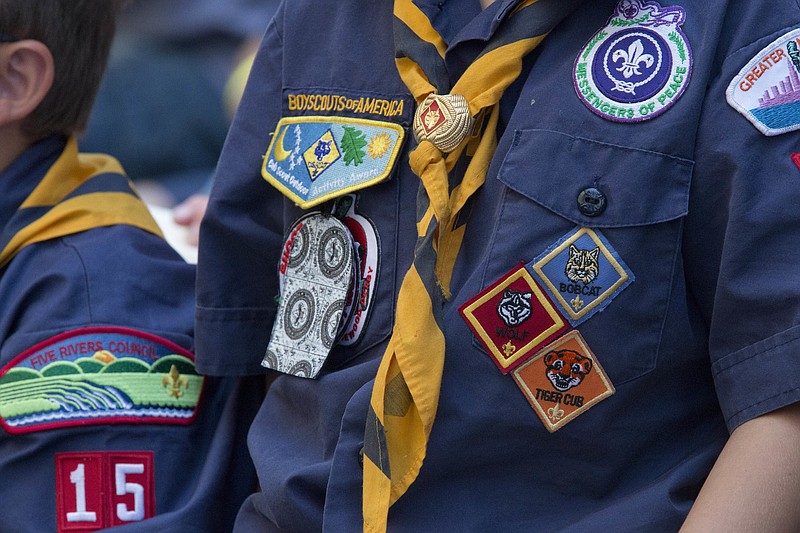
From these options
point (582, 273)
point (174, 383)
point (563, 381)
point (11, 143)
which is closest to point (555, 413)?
point (563, 381)

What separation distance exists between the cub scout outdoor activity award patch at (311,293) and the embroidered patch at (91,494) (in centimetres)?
24

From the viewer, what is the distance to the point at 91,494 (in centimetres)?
131

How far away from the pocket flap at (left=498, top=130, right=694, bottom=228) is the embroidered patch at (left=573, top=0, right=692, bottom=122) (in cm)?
4

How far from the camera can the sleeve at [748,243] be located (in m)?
0.94

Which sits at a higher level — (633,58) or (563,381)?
(633,58)

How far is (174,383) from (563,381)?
0.55 m

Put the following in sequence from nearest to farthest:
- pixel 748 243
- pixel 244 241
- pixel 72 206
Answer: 1. pixel 748 243
2. pixel 244 241
3. pixel 72 206

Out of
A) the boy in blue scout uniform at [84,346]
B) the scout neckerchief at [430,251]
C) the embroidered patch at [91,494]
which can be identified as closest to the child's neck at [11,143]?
the boy in blue scout uniform at [84,346]

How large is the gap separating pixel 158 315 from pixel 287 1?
16.9 inches

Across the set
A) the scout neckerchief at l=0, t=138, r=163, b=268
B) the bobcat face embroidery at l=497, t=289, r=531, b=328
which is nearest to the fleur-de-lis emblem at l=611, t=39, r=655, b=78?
the bobcat face embroidery at l=497, t=289, r=531, b=328

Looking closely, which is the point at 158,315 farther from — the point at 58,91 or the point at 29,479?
the point at 58,91

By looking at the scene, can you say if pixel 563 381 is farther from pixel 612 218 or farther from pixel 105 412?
pixel 105 412

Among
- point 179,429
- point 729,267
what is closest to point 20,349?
point 179,429

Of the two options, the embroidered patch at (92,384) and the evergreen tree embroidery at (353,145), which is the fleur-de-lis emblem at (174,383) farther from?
the evergreen tree embroidery at (353,145)
